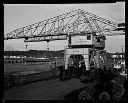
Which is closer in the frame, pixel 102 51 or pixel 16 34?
pixel 102 51

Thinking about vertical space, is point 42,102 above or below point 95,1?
below

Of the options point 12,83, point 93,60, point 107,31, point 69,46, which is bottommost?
point 12,83

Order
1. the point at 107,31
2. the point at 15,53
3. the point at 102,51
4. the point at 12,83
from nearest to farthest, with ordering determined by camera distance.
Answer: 1. the point at 12,83
2. the point at 102,51
3. the point at 107,31
4. the point at 15,53

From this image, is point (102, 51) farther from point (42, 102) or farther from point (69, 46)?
point (42, 102)

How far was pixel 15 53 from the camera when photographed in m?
139

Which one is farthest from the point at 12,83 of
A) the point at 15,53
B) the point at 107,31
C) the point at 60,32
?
the point at 15,53

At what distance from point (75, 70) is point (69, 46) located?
3.57 m

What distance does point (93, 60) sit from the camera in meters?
25.5

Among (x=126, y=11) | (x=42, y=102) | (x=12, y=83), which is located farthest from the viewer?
(x=12, y=83)

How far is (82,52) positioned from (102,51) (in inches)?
229

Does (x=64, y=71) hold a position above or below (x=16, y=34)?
below

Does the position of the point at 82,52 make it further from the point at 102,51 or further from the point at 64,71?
the point at 102,51

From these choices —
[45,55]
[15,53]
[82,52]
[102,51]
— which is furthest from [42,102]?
[45,55]

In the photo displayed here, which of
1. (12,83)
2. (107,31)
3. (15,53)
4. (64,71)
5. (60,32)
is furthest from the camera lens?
(15,53)
